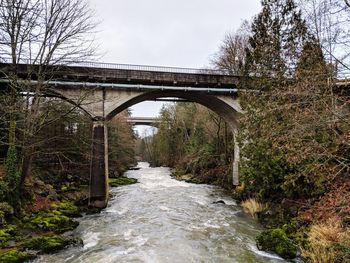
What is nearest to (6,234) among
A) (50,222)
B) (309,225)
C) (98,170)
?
(50,222)

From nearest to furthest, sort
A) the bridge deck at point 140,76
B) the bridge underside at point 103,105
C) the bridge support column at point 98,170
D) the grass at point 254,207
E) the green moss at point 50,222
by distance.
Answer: the green moss at point 50,222
the grass at point 254,207
the bridge support column at point 98,170
the bridge underside at point 103,105
the bridge deck at point 140,76

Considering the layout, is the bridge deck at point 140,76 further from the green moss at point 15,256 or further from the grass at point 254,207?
the green moss at point 15,256

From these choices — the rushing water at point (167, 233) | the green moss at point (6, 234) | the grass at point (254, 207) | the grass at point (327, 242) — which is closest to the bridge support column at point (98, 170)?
the rushing water at point (167, 233)

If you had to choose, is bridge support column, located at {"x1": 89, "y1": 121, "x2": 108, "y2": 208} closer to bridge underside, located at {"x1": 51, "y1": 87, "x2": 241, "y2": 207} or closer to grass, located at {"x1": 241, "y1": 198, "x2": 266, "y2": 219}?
bridge underside, located at {"x1": 51, "y1": 87, "x2": 241, "y2": 207}

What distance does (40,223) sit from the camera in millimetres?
9703

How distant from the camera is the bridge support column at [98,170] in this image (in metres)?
13.9

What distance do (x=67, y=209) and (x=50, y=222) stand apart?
7.61 ft

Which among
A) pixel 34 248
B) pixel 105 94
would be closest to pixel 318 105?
pixel 34 248

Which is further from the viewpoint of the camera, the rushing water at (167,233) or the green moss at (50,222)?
the green moss at (50,222)

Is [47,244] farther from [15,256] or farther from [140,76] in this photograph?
[140,76]

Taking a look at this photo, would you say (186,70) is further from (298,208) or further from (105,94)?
(298,208)

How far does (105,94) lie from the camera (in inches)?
616

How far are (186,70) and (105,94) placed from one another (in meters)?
5.40

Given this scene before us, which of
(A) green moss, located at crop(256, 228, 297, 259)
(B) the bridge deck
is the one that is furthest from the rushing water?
(B) the bridge deck
